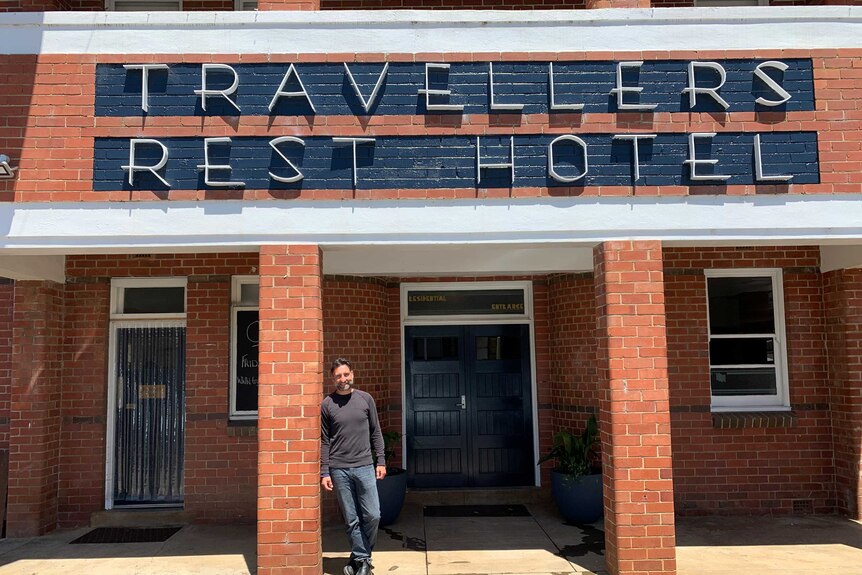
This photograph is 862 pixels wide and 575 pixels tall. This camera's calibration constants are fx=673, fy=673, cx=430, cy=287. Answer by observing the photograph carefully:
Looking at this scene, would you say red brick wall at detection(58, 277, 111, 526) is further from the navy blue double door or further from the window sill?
the window sill

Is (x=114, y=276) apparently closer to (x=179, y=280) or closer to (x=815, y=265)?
(x=179, y=280)

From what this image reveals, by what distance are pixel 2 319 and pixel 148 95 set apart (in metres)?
3.53

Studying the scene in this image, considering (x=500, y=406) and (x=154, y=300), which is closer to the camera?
(x=154, y=300)

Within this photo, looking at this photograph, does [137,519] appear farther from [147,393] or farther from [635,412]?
[635,412]

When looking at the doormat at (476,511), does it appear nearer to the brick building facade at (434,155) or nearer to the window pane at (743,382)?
the brick building facade at (434,155)

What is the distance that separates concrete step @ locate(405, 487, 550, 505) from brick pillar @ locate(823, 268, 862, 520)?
3411 millimetres

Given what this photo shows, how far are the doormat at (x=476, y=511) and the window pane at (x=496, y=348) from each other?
1.90m

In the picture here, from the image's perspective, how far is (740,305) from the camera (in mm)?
8273

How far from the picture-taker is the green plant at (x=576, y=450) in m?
7.68

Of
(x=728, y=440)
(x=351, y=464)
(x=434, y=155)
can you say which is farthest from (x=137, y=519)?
(x=728, y=440)

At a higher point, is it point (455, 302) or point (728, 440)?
point (455, 302)

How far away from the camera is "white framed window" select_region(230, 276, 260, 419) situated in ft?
26.3

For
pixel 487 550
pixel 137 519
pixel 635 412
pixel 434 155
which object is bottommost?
pixel 487 550

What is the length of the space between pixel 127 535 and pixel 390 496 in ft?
9.46
